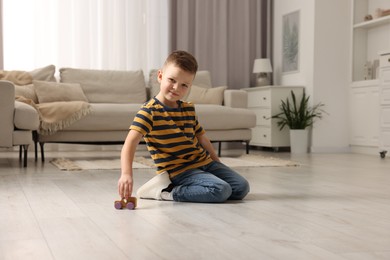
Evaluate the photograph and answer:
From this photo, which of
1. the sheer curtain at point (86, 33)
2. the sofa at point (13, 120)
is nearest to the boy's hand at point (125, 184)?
the sofa at point (13, 120)

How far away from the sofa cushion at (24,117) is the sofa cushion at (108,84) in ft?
4.73

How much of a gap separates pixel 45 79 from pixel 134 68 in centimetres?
126

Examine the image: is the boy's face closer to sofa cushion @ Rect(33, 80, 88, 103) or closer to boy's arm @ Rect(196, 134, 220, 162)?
boy's arm @ Rect(196, 134, 220, 162)

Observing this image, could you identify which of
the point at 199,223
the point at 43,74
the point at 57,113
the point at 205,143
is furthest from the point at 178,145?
the point at 43,74

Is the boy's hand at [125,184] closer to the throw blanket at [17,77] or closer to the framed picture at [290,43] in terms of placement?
the throw blanket at [17,77]

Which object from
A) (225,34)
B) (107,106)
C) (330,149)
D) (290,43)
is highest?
(225,34)

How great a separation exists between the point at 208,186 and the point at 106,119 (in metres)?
2.49

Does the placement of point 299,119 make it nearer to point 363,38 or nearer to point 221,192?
point 363,38

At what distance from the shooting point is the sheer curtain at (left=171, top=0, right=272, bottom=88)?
6555 millimetres

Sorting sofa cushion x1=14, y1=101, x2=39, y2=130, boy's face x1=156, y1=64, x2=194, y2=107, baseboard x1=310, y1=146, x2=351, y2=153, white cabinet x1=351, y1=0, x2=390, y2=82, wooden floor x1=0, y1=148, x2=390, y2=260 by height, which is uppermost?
white cabinet x1=351, y1=0, x2=390, y2=82

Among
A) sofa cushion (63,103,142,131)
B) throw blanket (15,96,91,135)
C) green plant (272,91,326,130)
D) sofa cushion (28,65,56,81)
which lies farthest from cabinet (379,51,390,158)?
sofa cushion (28,65,56,81)

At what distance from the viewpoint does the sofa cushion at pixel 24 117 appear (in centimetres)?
394

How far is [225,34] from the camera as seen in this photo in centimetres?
667

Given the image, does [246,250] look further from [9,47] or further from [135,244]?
[9,47]
